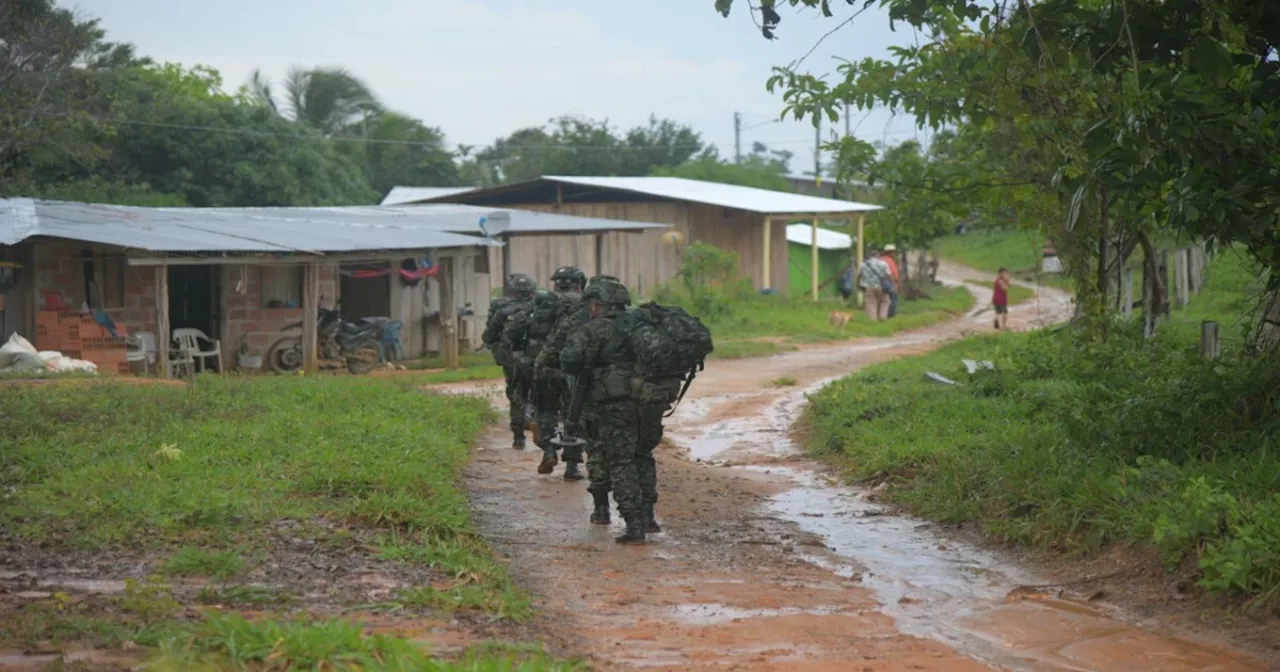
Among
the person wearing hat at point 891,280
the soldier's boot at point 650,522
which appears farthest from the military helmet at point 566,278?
the person wearing hat at point 891,280

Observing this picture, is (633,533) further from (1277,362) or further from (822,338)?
(822,338)

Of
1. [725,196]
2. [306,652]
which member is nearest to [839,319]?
[725,196]

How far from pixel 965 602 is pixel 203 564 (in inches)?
163

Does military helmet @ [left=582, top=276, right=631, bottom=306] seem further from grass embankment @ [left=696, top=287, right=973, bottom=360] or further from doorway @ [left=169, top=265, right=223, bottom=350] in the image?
grass embankment @ [left=696, top=287, right=973, bottom=360]

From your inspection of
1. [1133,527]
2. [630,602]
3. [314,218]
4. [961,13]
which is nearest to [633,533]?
[630,602]

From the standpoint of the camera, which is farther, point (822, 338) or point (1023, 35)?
point (822, 338)

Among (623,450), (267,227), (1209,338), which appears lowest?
(623,450)

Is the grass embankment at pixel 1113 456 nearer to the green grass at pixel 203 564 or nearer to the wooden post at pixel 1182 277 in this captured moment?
the green grass at pixel 203 564

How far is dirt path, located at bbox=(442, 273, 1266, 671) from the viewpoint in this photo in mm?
6664

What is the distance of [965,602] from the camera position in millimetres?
7992

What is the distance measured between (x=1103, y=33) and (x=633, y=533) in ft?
14.1

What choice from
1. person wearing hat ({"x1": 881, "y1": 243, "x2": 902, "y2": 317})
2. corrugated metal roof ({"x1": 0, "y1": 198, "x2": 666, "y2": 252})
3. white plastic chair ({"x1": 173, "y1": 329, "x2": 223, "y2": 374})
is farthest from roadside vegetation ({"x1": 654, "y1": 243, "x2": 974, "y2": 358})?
white plastic chair ({"x1": 173, "y1": 329, "x2": 223, "y2": 374})

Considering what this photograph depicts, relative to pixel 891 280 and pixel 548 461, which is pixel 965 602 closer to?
pixel 548 461

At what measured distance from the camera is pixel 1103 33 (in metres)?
8.49
